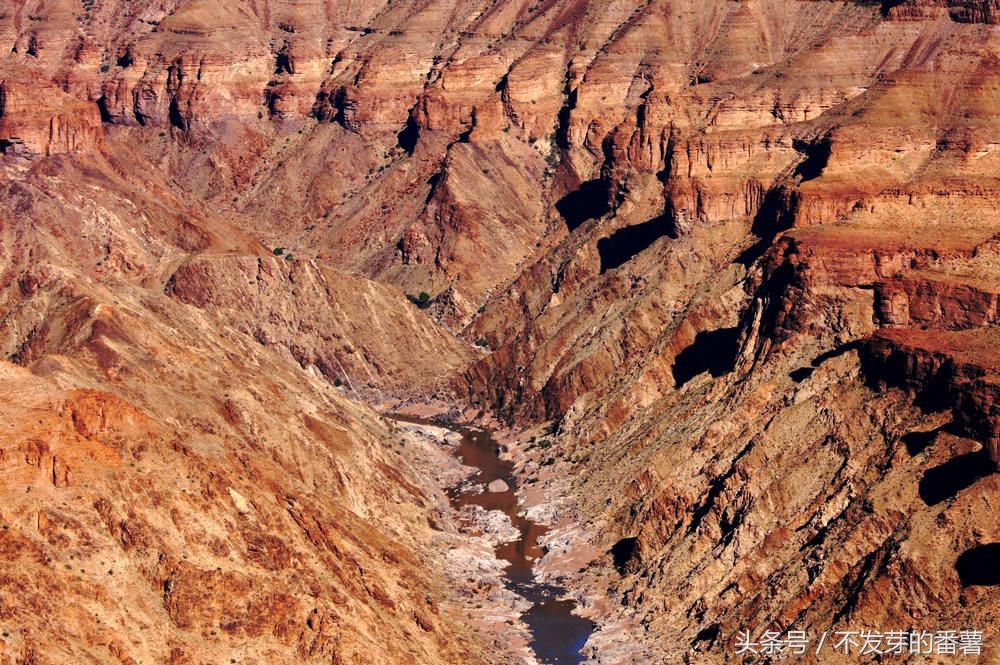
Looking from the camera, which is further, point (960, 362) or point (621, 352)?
point (621, 352)

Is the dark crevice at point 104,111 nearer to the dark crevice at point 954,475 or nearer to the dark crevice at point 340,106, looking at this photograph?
the dark crevice at point 340,106

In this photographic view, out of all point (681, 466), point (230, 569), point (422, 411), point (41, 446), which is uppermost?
point (41, 446)

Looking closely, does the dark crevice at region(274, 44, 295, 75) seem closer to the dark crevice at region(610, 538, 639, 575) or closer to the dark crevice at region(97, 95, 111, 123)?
the dark crevice at region(97, 95, 111, 123)

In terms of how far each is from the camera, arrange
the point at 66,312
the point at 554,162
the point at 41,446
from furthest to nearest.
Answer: the point at 554,162
the point at 66,312
the point at 41,446

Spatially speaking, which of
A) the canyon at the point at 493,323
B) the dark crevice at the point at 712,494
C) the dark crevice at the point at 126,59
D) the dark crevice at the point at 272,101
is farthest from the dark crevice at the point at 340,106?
the dark crevice at the point at 712,494

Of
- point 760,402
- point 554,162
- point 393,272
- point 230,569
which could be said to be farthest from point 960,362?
point 554,162

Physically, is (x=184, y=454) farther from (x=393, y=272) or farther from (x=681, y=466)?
(x=393, y=272)
